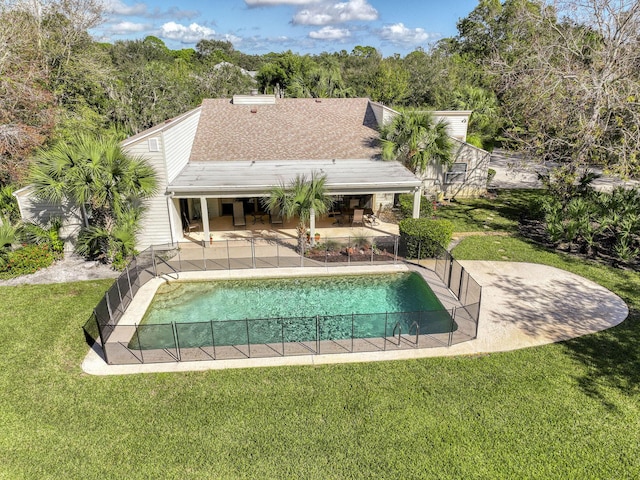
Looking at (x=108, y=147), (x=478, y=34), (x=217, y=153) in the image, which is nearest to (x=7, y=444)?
(x=108, y=147)

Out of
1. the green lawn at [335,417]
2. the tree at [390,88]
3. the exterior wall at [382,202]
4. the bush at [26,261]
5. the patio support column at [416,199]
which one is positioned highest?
the tree at [390,88]

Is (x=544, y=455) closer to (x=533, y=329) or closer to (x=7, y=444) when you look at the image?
(x=533, y=329)

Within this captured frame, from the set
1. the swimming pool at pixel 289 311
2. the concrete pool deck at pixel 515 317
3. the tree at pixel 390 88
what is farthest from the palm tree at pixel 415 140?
the tree at pixel 390 88

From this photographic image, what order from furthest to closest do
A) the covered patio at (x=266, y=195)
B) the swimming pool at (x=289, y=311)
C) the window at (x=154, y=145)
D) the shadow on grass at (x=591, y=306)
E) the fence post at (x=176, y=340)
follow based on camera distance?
the covered patio at (x=266, y=195) < the window at (x=154, y=145) < the swimming pool at (x=289, y=311) < the fence post at (x=176, y=340) < the shadow on grass at (x=591, y=306)

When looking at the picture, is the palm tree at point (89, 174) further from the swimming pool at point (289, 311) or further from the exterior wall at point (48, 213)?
the swimming pool at point (289, 311)

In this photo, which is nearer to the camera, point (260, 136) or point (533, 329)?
point (533, 329)

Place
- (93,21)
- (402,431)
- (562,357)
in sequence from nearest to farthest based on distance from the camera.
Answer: (402,431) < (562,357) < (93,21)
